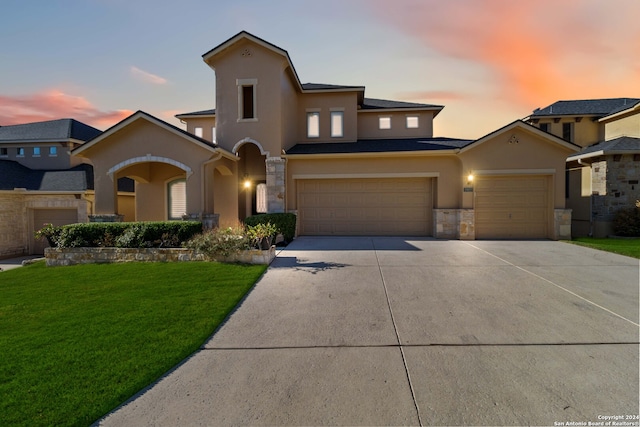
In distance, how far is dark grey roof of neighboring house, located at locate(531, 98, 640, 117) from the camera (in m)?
19.1

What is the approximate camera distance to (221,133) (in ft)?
46.3

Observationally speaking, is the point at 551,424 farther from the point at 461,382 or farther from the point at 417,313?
the point at 417,313

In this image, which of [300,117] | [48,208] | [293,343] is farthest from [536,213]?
[48,208]

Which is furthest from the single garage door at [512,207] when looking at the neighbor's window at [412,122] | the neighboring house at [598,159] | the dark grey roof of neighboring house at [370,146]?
the neighbor's window at [412,122]

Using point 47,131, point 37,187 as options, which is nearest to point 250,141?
point 37,187

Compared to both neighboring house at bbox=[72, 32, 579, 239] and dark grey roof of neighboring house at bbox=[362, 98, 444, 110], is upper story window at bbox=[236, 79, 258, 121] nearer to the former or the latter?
neighboring house at bbox=[72, 32, 579, 239]

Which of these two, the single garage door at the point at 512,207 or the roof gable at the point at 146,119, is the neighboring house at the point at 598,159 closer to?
the single garage door at the point at 512,207

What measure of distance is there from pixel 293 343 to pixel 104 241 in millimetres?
8799

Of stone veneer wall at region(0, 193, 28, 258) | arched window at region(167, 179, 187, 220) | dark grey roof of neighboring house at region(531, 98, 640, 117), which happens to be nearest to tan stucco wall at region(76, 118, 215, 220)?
arched window at region(167, 179, 187, 220)

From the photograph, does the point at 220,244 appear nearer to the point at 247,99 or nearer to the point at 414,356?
the point at 414,356

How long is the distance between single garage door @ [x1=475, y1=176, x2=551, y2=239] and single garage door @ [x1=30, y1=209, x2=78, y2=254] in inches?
838

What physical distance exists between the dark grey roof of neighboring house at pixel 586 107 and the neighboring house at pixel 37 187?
2777 cm

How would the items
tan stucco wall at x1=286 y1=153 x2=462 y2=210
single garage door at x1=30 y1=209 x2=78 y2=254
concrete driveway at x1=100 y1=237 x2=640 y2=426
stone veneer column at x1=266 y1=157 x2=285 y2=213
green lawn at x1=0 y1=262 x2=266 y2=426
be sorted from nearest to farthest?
concrete driveway at x1=100 y1=237 x2=640 y2=426 → green lawn at x1=0 y1=262 x2=266 y2=426 → tan stucco wall at x1=286 y1=153 x2=462 y2=210 → stone veneer column at x1=266 y1=157 x2=285 y2=213 → single garage door at x1=30 y1=209 x2=78 y2=254

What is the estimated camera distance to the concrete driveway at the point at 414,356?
2.90m
